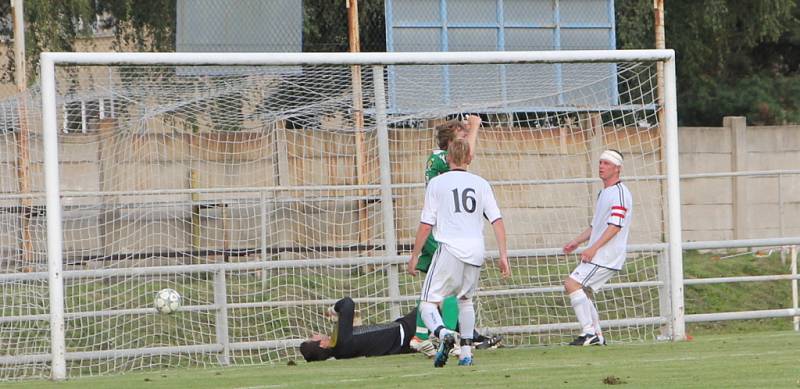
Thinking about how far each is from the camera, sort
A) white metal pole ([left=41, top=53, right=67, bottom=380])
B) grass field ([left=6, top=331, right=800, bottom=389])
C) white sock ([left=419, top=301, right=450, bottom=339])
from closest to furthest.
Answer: grass field ([left=6, top=331, right=800, bottom=389]), white sock ([left=419, top=301, right=450, bottom=339]), white metal pole ([left=41, top=53, right=67, bottom=380])

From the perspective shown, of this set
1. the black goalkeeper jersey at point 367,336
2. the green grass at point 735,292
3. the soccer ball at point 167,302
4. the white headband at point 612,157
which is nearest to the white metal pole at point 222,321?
the soccer ball at point 167,302

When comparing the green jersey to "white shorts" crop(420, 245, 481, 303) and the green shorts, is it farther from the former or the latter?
"white shorts" crop(420, 245, 481, 303)

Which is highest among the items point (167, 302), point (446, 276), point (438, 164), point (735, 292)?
point (438, 164)

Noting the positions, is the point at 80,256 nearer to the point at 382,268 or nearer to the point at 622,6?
the point at 382,268

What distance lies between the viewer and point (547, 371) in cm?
912

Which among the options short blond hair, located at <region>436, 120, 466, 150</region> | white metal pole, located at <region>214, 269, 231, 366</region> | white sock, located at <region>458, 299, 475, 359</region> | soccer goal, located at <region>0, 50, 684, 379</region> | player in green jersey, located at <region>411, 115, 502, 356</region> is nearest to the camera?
player in green jersey, located at <region>411, 115, 502, 356</region>

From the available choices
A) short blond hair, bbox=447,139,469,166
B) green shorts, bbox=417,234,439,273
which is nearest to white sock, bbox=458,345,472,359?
green shorts, bbox=417,234,439,273

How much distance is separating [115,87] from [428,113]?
332 cm

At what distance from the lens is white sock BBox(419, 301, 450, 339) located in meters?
9.56

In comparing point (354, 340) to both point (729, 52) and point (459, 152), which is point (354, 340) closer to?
point (459, 152)

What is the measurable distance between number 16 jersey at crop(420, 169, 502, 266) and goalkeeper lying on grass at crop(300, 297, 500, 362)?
1.31 m

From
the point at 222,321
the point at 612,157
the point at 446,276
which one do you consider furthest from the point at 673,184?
the point at 222,321

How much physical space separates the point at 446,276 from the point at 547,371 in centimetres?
110

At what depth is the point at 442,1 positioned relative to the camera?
17.4 m
